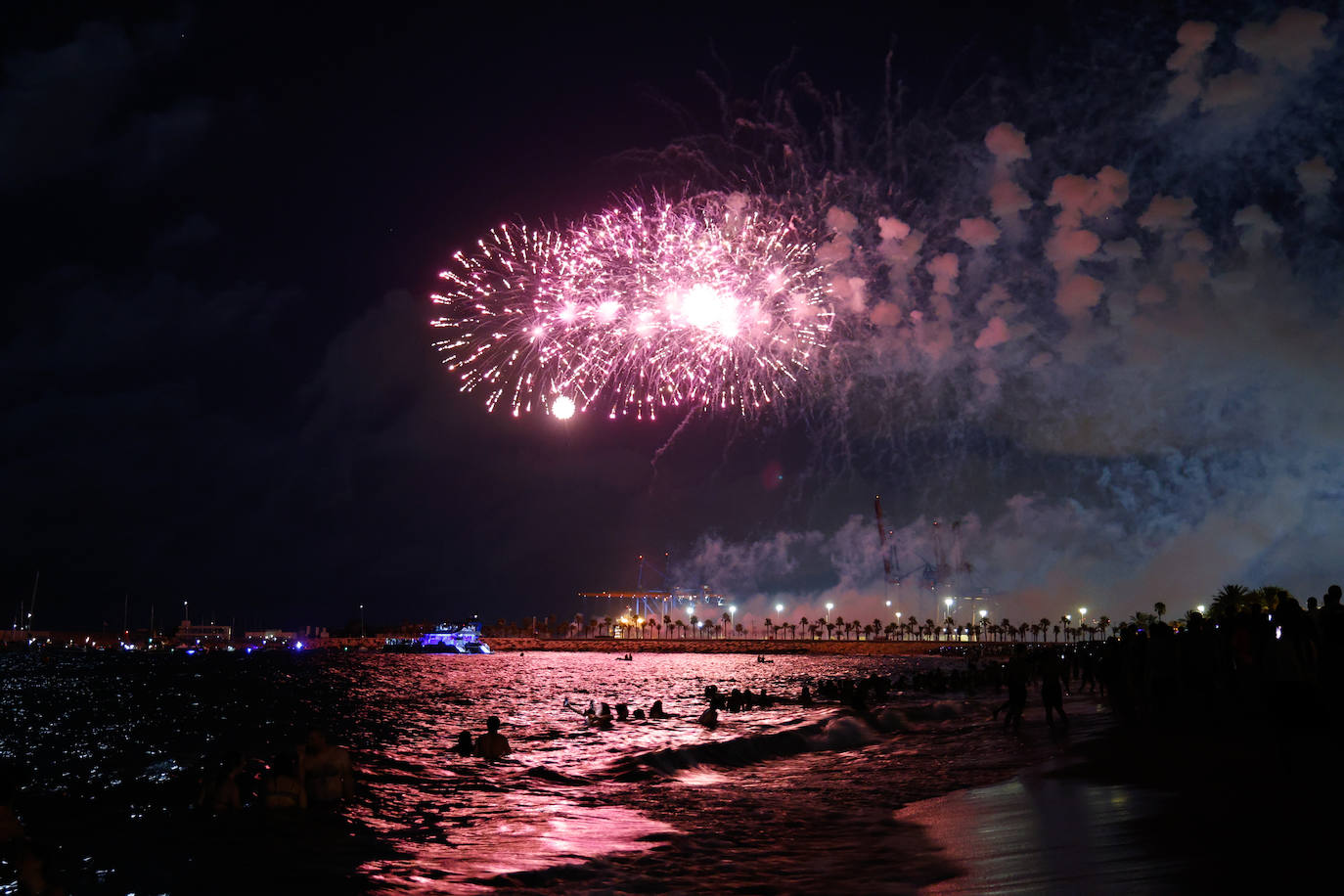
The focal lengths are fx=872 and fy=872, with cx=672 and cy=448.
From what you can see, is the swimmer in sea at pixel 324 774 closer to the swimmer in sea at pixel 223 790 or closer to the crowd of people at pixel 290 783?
the crowd of people at pixel 290 783

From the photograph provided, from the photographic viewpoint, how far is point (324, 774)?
1700cm

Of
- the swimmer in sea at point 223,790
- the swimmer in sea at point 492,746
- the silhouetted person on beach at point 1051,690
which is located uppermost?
the silhouetted person on beach at point 1051,690

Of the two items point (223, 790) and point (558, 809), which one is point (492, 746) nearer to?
point (223, 790)

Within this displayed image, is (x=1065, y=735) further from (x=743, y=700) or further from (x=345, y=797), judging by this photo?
(x=743, y=700)

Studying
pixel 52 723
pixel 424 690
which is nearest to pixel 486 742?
pixel 52 723

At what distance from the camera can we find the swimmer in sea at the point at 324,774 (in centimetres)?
1681

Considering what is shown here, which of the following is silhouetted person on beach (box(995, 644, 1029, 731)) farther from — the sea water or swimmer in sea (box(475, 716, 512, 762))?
swimmer in sea (box(475, 716, 512, 762))

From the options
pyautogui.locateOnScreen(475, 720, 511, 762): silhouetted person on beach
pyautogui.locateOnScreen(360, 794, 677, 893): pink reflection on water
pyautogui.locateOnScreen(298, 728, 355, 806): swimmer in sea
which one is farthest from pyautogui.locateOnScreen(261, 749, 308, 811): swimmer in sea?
pyautogui.locateOnScreen(475, 720, 511, 762): silhouetted person on beach

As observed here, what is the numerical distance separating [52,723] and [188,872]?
140 feet

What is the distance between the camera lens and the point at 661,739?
28.4 m

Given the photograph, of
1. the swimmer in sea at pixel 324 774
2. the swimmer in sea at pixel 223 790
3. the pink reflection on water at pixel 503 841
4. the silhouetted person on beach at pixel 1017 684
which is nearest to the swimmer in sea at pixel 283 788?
the swimmer in sea at pixel 324 774

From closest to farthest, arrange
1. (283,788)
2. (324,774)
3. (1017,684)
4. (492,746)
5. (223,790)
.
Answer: (283,788) < (223,790) < (324,774) < (1017,684) < (492,746)

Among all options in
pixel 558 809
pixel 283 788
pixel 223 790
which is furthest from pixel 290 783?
pixel 558 809

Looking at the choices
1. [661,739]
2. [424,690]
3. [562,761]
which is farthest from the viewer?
[424,690]
